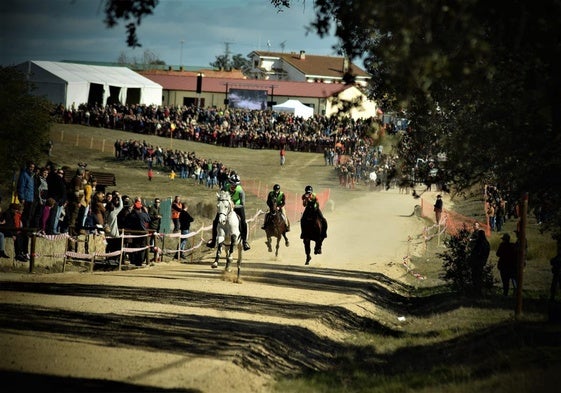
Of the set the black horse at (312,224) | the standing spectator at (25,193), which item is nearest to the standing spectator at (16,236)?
the standing spectator at (25,193)

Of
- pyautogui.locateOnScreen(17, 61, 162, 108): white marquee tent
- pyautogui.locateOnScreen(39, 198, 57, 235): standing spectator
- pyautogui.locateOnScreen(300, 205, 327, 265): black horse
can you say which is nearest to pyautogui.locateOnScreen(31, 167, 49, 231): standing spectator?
pyautogui.locateOnScreen(39, 198, 57, 235): standing spectator

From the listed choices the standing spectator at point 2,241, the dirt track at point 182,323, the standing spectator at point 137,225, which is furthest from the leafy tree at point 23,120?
the dirt track at point 182,323

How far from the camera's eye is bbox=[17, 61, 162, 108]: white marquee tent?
280 feet

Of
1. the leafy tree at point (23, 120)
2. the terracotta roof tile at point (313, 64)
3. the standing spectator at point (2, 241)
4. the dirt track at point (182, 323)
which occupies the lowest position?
the dirt track at point (182, 323)

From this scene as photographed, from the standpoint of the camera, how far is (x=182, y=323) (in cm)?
1798

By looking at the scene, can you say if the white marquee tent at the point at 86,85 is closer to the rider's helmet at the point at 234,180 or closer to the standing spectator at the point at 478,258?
the rider's helmet at the point at 234,180

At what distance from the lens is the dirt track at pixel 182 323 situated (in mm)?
13633

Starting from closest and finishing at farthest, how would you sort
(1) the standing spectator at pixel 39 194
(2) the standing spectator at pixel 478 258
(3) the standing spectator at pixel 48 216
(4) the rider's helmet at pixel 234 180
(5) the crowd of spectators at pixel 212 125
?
(4) the rider's helmet at pixel 234 180 < (3) the standing spectator at pixel 48 216 < (1) the standing spectator at pixel 39 194 < (2) the standing spectator at pixel 478 258 < (5) the crowd of spectators at pixel 212 125

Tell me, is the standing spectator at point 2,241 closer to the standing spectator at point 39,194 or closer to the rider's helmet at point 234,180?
the standing spectator at point 39,194

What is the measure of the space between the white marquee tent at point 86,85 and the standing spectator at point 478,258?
5688 centimetres

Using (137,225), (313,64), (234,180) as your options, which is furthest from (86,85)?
(234,180)

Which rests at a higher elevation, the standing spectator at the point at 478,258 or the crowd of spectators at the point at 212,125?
the crowd of spectators at the point at 212,125

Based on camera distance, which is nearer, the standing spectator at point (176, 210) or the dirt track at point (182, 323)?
the dirt track at point (182, 323)

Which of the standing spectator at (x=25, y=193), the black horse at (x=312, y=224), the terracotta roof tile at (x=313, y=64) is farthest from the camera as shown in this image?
the terracotta roof tile at (x=313, y=64)
